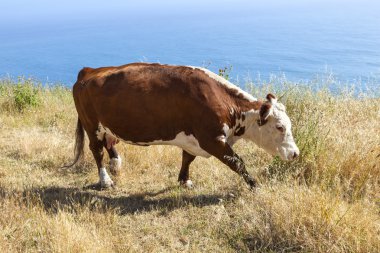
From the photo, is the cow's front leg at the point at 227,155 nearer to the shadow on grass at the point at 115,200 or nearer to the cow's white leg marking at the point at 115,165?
the shadow on grass at the point at 115,200

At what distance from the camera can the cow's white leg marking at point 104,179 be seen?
17.5 feet

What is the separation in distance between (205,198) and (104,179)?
142 cm

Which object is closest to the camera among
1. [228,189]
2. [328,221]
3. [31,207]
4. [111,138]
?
[328,221]

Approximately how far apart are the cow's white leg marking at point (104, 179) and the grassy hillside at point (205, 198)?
0.12m

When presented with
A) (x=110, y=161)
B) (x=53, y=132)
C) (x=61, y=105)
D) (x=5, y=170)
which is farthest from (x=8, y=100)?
(x=110, y=161)

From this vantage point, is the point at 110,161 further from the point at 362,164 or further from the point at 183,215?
the point at 362,164

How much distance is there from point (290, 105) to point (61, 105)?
5.18 metres

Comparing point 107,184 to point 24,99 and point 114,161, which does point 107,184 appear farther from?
point 24,99

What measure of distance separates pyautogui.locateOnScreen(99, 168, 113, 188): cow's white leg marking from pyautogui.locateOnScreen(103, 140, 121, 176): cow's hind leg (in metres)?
0.33

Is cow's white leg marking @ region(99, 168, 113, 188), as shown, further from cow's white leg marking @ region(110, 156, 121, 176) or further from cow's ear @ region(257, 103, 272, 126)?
cow's ear @ region(257, 103, 272, 126)

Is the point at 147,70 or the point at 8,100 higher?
the point at 147,70

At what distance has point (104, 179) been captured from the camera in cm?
536

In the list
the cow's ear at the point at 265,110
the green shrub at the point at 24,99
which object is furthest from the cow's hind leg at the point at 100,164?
the green shrub at the point at 24,99

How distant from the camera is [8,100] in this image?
366 inches
